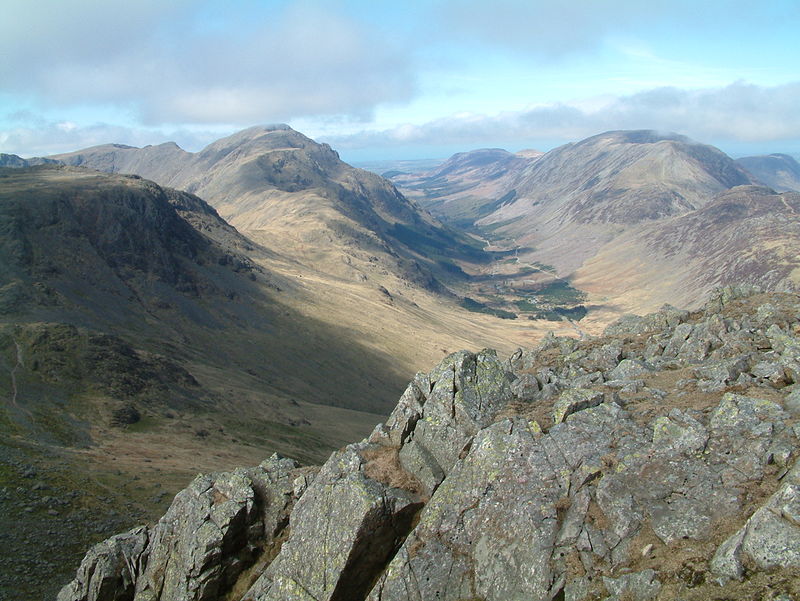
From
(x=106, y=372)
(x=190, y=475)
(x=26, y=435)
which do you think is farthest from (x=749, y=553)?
(x=106, y=372)

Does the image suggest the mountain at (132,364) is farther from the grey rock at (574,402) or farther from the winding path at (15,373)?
the grey rock at (574,402)

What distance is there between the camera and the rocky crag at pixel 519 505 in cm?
1689

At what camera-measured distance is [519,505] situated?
1973cm

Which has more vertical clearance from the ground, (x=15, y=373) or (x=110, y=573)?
(x=15, y=373)

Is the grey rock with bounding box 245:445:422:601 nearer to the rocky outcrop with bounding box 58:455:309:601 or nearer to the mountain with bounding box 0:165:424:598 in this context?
the rocky outcrop with bounding box 58:455:309:601

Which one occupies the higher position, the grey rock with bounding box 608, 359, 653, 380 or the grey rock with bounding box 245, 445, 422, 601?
the grey rock with bounding box 608, 359, 653, 380

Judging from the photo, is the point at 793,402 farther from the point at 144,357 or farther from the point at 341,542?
the point at 144,357

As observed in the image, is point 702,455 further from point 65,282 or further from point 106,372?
point 65,282

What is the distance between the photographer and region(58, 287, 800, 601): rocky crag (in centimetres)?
1689

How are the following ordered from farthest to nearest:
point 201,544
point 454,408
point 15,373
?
point 15,373 < point 454,408 < point 201,544

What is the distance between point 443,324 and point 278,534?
17525cm

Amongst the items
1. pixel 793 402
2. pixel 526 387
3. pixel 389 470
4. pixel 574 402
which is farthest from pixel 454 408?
pixel 793 402

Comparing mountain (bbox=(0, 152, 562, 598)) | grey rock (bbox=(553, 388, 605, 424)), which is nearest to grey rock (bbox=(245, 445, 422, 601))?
grey rock (bbox=(553, 388, 605, 424))

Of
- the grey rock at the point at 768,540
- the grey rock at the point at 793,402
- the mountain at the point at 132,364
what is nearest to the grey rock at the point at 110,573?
the mountain at the point at 132,364
